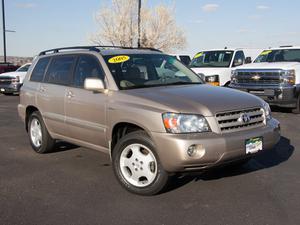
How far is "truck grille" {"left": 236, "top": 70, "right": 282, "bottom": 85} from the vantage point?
10466 millimetres

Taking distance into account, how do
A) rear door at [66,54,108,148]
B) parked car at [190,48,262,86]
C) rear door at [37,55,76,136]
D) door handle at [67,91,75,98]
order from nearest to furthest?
rear door at [66,54,108,148]
door handle at [67,91,75,98]
rear door at [37,55,76,136]
parked car at [190,48,262,86]

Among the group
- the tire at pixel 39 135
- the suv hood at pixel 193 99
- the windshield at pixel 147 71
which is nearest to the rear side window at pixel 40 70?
the tire at pixel 39 135

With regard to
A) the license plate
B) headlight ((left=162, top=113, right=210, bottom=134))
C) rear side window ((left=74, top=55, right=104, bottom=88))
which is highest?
rear side window ((left=74, top=55, right=104, bottom=88))

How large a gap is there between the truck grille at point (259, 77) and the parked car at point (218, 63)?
1055 millimetres

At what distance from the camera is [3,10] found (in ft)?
94.7

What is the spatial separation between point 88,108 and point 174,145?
5.16 feet

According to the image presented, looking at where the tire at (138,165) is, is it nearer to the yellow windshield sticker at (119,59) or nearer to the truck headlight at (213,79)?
the yellow windshield sticker at (119,59)

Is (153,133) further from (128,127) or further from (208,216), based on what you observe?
(208,216)

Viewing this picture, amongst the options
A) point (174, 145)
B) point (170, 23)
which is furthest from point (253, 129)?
point (170, 23)

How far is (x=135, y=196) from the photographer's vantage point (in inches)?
173

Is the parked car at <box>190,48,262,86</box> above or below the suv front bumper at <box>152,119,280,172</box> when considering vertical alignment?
above

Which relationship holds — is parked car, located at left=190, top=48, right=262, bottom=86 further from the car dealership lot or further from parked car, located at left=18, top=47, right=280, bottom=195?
parked car, located at left=18, top=47, right=280, bottom=195

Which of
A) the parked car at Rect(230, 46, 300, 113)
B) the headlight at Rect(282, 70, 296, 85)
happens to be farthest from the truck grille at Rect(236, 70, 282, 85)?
the headlight at Rect(282, 70, 296, 85)

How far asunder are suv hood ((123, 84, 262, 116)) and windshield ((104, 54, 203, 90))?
0.80 feet
